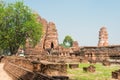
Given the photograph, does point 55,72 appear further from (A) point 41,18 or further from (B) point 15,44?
(A) point 41,18

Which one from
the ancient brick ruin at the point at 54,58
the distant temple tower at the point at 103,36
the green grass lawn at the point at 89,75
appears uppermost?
the distant temple tower at the point at 103,36

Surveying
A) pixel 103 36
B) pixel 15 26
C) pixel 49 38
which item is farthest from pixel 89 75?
pixel 49 38

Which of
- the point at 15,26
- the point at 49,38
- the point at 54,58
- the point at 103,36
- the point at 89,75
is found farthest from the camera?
the point at 49,38

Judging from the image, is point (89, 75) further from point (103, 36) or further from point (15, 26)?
point (103, 36)

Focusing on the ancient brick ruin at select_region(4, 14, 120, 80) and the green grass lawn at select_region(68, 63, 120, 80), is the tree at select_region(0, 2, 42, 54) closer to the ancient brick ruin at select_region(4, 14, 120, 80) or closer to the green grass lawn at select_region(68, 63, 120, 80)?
the ancient brick ruin at select_region(4, 14, 120, 80)

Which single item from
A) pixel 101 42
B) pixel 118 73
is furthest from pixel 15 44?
pixel 118 73

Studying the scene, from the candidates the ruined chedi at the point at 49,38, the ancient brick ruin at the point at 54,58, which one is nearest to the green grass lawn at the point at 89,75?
the ancient brick ruin at the point at 54,58

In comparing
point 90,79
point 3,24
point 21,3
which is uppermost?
point 21,3

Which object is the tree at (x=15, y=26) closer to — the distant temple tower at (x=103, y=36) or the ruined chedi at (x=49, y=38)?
the distant temple tower at (x=103, y=36)

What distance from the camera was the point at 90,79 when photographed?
14.0 meters

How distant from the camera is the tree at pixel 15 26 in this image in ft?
124

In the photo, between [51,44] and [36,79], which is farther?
[51,44]

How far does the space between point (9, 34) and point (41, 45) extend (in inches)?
981

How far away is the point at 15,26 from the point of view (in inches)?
1512
